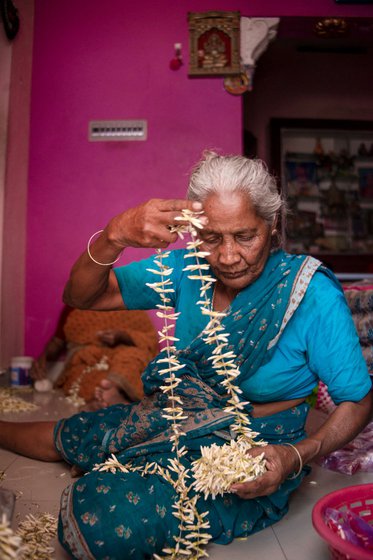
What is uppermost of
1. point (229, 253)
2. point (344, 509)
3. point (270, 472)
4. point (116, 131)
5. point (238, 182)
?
point (116, 131)

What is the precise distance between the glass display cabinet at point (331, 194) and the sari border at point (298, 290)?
17.3ft

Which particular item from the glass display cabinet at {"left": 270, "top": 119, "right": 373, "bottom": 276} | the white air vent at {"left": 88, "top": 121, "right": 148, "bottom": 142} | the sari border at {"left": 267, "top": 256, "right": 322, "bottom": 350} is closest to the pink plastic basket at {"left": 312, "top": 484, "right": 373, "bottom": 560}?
the sari border at {"left": 267, "top": 256, "right": 322, "bottom": 350}

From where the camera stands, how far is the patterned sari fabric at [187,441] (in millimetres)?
1400

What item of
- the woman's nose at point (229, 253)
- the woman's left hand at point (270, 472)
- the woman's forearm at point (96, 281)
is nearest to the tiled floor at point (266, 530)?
the woman's left hand at point (270, 472)

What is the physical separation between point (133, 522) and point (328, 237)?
6.01 metres

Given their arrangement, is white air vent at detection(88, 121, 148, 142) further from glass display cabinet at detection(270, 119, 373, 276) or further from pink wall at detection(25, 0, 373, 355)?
glass display cabinet at detection(270, 119, 373, 276)

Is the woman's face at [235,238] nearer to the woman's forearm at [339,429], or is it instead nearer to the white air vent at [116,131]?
the woman's forearm at [339,429]

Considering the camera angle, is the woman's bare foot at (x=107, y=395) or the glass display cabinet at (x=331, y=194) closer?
the woman's bare foot at (x=107, y=395)

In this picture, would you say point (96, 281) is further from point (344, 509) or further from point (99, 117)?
point (99, 117)

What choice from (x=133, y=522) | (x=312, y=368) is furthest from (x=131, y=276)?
(x=133, y=522)

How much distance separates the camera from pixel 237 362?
168 cm

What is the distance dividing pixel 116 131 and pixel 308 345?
3.37 metres

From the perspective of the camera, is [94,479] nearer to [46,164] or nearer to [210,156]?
[210,156]

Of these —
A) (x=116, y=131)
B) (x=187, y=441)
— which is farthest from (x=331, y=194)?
(x=187, y=441)
